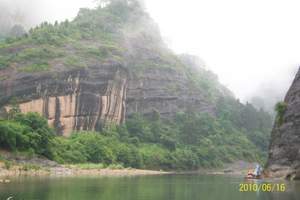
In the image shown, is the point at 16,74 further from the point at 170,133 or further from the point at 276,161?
the point at 276,161

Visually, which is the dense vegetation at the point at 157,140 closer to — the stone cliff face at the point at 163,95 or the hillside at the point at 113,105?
the hillside at the point at 113,105

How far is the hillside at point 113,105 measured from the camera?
3887 inches

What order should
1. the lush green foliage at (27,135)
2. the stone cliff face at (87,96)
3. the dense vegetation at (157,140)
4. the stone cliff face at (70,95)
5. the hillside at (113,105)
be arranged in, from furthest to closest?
the stone cliff face at (87,96), the stone cliff face at (70,95), the hillside at (113,105), the dense vegetation at (157,140), the lush green foliage at (27,135)

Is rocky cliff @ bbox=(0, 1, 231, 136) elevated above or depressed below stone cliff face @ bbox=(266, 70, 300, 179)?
above

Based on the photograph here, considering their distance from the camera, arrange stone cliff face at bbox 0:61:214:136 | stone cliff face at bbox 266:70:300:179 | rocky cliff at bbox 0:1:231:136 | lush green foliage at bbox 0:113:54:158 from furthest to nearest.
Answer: rocky cliff at bbox 0:1:231:136, stone cliff face at bbox 0:61:214:136, lush green foliage at bbox 0:113:54:158, stone cliff face at bbox 266:70:300:179

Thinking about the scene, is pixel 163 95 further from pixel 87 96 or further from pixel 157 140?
pixel 87 96

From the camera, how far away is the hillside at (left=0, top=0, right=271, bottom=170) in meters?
98.7

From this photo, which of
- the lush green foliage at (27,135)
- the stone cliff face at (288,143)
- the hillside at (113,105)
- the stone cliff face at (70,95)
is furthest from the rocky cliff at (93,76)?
the stone cliff face at (288,143)

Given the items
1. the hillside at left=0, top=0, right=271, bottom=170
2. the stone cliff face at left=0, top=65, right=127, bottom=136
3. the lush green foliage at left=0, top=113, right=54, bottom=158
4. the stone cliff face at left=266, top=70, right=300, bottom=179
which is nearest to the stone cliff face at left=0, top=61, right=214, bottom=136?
the stone cliff face at left=0, top=65, right=127, bottom=136

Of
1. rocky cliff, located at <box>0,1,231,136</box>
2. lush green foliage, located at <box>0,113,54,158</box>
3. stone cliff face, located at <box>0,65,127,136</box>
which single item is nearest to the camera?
lush green foliage, located at <box>0,113,54,158</box>

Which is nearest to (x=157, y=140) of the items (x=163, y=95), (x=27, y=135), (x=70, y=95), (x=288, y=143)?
(x=163, y=95)

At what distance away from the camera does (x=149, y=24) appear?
655 feet

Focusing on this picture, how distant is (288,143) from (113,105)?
249ft

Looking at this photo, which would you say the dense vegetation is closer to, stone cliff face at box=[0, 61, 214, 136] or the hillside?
the hillside
